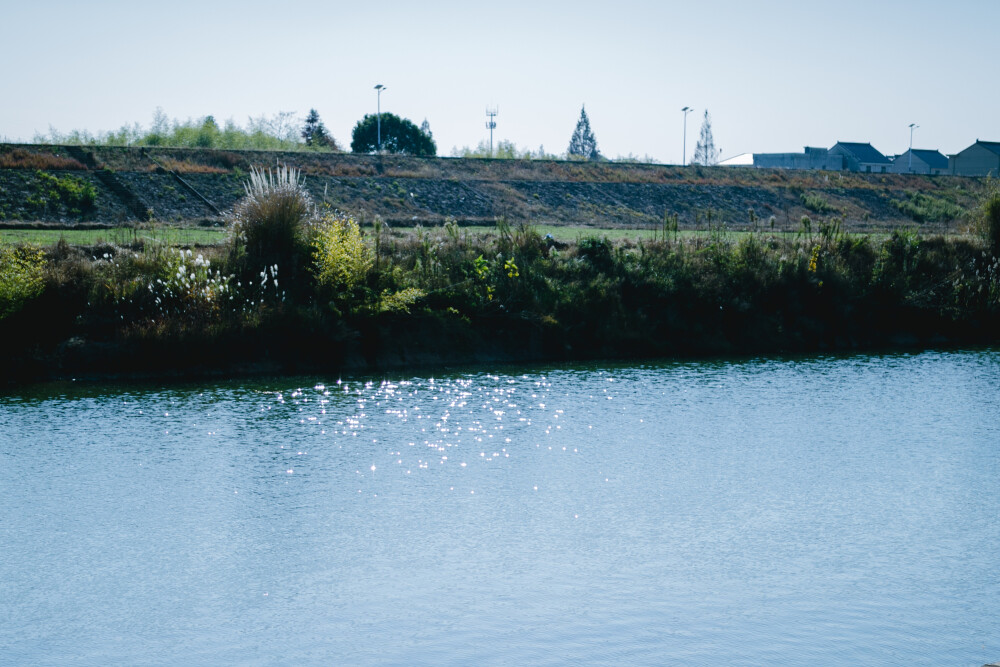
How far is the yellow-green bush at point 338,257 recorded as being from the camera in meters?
25.2

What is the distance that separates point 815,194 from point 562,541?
Answer: 60100 mm

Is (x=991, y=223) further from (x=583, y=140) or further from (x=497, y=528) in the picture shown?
(x=583, y=140)

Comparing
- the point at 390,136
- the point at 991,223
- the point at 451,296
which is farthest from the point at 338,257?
the point at 390,136

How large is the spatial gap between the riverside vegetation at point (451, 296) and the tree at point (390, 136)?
69.8 m

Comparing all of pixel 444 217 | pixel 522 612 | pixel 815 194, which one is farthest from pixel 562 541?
pixel 815 194

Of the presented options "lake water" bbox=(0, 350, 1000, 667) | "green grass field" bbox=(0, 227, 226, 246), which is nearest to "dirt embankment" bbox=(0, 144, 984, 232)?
"green grass field" bbox=(0, 227, 226, 246)

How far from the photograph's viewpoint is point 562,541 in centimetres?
1202

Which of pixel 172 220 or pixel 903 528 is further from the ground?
pixel 172 220

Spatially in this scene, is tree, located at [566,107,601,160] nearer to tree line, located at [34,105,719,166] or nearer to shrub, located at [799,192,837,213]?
tree line, located at [34,105,719,166]

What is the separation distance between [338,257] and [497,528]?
1431 centimetres

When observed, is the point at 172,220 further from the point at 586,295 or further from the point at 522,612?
the point at 522,612

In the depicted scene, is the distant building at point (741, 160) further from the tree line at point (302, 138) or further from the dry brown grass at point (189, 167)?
the dry brown grass at point (189, 167)

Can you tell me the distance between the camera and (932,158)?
126625 millimetres

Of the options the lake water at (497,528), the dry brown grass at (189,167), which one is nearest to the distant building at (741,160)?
the dry brown grass at (189,167)
